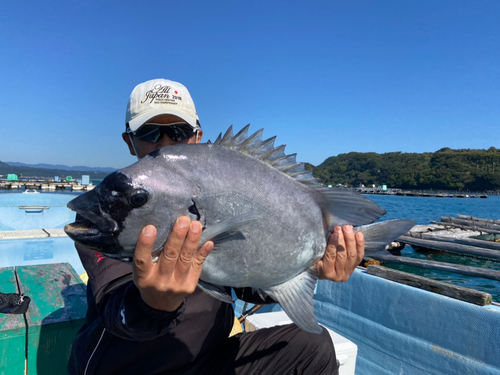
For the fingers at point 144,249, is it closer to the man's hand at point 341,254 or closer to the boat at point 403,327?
the man's hand at point 341,254

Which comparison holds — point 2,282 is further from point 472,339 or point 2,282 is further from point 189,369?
point 472,339

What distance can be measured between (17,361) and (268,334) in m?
2.18

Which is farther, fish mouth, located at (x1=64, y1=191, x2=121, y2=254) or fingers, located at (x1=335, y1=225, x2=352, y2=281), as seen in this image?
fingers, located at (x1=335, y1=225, x2=352, y2=281)

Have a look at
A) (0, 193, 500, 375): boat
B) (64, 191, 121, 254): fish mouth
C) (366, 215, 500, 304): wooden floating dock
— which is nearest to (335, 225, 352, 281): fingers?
(366, 215, 500, 304): wooden floating dock

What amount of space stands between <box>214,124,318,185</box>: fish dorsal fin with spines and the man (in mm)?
469

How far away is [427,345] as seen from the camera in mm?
3525

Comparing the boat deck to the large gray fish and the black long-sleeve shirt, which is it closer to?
the black long-sleeve shirt

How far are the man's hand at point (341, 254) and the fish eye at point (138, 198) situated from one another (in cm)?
Result: 123

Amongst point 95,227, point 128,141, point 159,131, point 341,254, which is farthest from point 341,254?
point 128,141

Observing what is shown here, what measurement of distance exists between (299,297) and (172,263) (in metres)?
0.93

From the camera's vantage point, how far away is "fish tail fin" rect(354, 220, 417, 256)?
82.4 inches

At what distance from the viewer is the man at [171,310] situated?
59.9 inches

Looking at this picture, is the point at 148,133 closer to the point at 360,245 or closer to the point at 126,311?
the point at 126,311

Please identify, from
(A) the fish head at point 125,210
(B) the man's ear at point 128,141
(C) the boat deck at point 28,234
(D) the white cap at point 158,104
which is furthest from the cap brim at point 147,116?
(C) the boat deck at point 28,234
